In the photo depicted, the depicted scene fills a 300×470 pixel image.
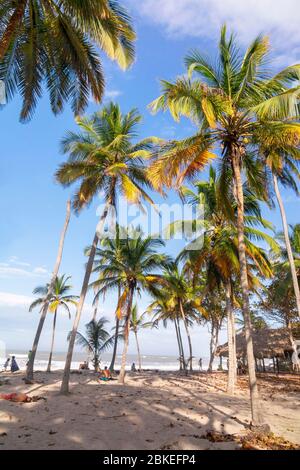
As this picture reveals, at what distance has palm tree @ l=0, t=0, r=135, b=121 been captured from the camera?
7.49m

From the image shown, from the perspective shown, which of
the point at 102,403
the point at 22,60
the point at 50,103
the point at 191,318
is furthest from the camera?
the point at 191,318

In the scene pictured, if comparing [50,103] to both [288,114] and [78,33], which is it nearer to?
[78,33]

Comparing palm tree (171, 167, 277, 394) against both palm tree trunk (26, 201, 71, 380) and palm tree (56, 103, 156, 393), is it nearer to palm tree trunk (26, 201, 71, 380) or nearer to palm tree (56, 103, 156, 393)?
palm tree (56, 103, 156, 393)

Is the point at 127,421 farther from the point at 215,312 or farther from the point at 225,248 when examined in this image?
the point at 215,312

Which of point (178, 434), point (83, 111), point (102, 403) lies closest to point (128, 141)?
point (83, 111)

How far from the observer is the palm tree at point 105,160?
14.3m

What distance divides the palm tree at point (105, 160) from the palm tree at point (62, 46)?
186 inches

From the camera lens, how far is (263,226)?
1470cm

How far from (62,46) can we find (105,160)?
6.96m

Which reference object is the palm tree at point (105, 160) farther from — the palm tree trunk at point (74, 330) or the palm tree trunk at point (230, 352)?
the palm tree trunk at point (230, 352)

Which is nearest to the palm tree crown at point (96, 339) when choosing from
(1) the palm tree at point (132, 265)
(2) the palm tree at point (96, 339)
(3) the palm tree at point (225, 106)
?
(2) the palm tree at point (96, 339)

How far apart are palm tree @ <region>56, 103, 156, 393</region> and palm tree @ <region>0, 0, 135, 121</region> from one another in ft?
15.5

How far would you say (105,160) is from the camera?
49.4 ft

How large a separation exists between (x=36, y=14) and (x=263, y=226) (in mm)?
11914
